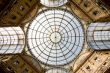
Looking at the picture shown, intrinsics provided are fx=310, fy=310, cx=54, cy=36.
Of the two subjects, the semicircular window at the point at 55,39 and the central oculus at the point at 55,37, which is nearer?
the semicircular window at the point at 55,39

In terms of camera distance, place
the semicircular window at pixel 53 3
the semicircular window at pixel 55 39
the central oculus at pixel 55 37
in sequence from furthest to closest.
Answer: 1. the central oculus at pixel 55 37
2. the semicircular window at pixel 55 39
3. the semicircular window at pixel 53 3

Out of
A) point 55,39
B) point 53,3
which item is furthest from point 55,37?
point 53,3

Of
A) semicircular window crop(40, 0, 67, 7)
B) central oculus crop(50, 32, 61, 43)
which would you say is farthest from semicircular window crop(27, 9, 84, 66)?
semicircular window crop(40, 0, 67, 7)

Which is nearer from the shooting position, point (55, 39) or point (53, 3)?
point (53, 3)

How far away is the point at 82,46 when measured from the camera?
40938mm

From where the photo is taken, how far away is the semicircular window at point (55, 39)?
42.2m

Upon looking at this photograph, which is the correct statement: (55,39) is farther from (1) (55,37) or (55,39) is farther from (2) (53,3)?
(2) (53,3)

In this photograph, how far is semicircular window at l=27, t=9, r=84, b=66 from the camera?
42.2 m

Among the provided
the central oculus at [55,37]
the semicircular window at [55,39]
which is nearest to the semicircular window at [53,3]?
the semicircular window at [55,39]

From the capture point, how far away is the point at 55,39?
142ft

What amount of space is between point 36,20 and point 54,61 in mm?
6206

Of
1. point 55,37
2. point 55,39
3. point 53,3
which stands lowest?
point 55,39

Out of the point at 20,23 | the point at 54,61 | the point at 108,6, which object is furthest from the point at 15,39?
the point at 108,6

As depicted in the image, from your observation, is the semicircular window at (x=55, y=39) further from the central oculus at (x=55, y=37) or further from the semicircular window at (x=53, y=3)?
the semicircular window at (x=53, y=3)
